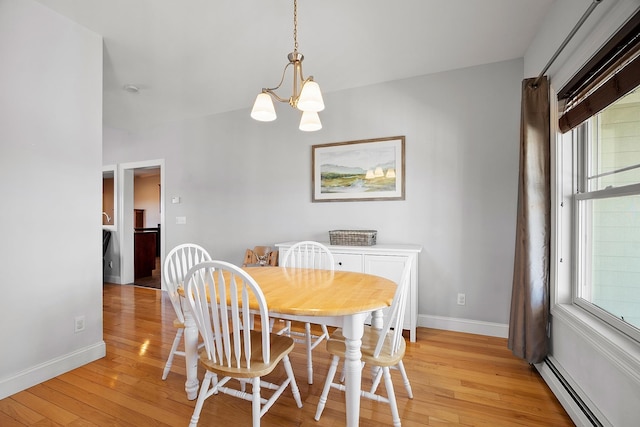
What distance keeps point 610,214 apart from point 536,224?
42cm

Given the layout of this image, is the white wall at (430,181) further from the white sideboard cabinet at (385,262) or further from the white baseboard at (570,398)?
the white baseboard at (570,398)

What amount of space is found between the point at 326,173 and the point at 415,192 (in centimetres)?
98

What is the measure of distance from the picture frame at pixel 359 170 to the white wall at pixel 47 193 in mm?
2035

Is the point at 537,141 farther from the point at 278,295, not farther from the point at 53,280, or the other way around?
the point at 53,280

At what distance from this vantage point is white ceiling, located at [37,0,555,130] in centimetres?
196

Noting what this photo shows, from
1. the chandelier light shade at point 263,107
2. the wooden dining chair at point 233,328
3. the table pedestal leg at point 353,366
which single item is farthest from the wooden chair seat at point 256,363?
the chandelier light shade at point 263,107

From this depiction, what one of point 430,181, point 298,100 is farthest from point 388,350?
point 430,181

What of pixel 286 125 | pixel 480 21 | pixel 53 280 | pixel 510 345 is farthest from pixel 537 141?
pixel 53 280

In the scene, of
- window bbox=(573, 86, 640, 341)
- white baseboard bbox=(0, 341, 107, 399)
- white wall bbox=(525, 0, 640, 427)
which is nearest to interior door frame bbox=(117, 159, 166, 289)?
white baseboard bbox=(0, 341, 107, 399)

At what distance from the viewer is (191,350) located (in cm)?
167

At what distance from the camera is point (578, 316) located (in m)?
1.61

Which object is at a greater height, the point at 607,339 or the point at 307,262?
the point at 307,262

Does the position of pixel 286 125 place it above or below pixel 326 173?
above

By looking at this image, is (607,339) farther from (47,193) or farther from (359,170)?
(47,193)
